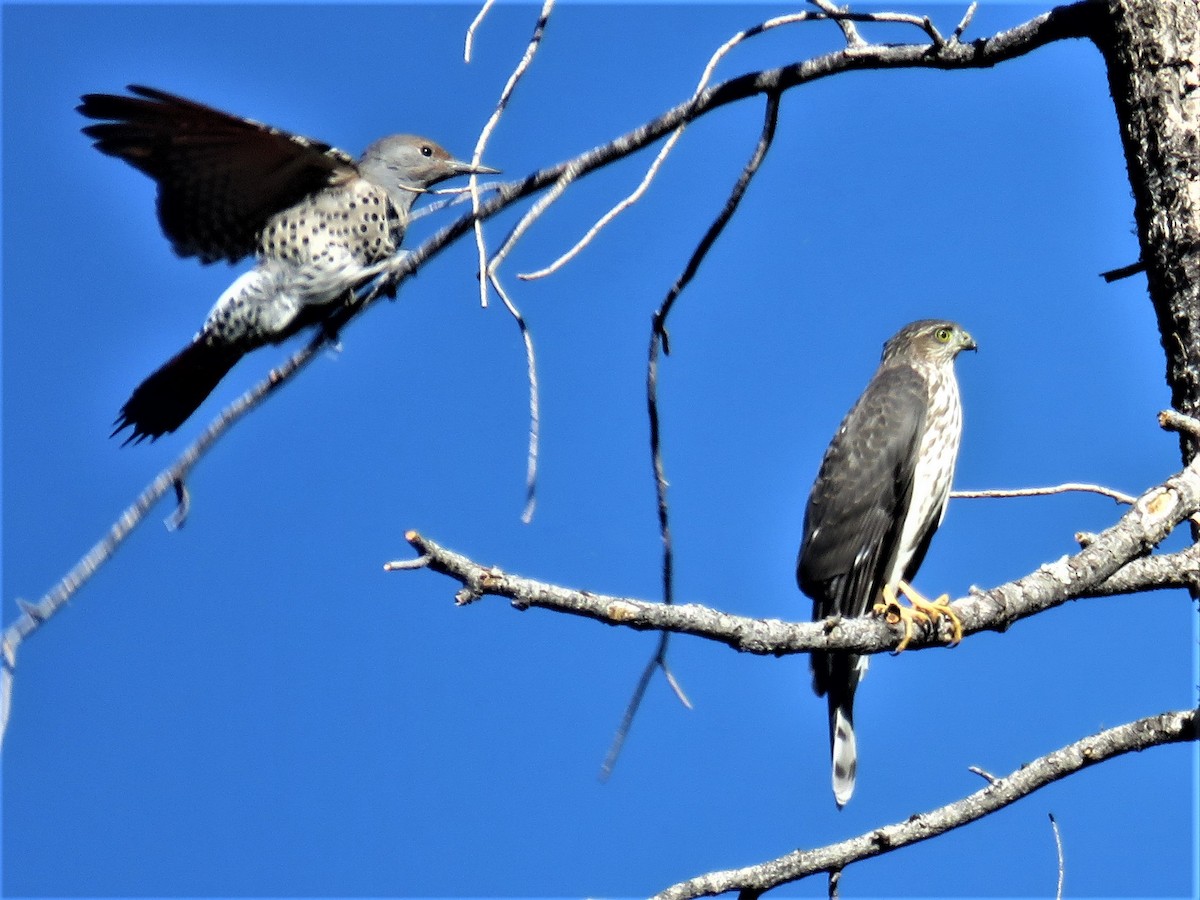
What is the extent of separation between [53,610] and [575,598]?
0.69 m

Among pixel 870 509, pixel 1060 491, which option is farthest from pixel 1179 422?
pixel 870 509

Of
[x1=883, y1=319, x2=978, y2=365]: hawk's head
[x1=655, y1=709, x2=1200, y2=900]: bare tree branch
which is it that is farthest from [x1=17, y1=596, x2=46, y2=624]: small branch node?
[x1=883, y1=319, x2=978, y2=365]: hawk's head

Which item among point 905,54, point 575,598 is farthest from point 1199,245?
point 575,598

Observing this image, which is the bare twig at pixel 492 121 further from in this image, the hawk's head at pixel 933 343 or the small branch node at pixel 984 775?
the hawk's head at pixel 933 343

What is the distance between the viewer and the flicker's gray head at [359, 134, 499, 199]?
174 inches

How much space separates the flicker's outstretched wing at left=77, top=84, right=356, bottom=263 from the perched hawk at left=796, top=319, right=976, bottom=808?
1944 mm

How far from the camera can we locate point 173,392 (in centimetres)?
374

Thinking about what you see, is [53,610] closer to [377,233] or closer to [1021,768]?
[1021,768]

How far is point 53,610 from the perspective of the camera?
59.0 inches

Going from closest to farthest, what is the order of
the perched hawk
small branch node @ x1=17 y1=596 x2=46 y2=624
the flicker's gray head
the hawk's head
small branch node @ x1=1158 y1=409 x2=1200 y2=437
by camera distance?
small branch node @ x1=17 y1=596 x2=46 y2=624
small branch node @ x1=1158 y1=409 x2=1200 y2=437
the perched hawk
the flicker's gray head
the hawk's head

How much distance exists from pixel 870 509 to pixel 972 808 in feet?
6.08

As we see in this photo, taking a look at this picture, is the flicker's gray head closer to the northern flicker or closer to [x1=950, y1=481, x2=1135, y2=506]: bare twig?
the northern flicker

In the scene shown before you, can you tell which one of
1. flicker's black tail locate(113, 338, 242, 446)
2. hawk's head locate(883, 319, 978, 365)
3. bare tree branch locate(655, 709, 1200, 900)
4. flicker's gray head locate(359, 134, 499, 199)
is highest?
hawk's head locate(883, 319, 978, 365)

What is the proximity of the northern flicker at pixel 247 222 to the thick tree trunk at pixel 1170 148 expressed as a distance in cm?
193
